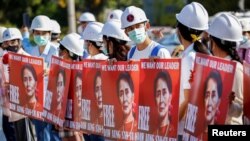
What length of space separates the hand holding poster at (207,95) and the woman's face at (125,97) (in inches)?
34.5

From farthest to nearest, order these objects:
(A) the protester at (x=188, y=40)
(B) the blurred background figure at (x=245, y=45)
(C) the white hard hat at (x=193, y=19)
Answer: (B) the blurred background figure at (x=245, y=45), (C) the white hard hat at (x=193, y=19), (A) the protester at (x=188, y=40)

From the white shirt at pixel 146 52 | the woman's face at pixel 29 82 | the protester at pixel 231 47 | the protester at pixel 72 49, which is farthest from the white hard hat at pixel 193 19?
the woman's face at pixel 29 82

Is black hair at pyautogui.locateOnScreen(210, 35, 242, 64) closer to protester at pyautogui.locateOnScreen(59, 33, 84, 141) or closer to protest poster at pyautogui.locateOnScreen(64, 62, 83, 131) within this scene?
protest poster at pyautogui.locateOnScreen(64, 62, 83, 131)

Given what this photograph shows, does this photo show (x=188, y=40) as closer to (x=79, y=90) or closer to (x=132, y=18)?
(x=132, y=18)

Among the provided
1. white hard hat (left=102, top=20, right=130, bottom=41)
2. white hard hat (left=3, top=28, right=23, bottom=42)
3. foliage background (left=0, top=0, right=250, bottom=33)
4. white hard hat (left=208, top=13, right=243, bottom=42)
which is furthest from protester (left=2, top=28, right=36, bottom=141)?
foliage background (left=0, top=0, right=250, bottom=33)

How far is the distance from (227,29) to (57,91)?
3.25m

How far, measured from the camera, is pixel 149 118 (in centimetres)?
753

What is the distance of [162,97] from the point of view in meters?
7.37

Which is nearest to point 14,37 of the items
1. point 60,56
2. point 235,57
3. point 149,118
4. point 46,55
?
point 46,55

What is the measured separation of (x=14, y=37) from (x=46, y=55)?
24.0 inches

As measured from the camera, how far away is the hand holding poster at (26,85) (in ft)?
33.2

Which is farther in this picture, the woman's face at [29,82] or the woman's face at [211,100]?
the woman's face at [29,82]

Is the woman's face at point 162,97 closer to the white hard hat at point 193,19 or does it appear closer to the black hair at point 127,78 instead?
the black hair at point 127,78

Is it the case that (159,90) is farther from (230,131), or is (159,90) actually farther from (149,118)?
(230,131)
